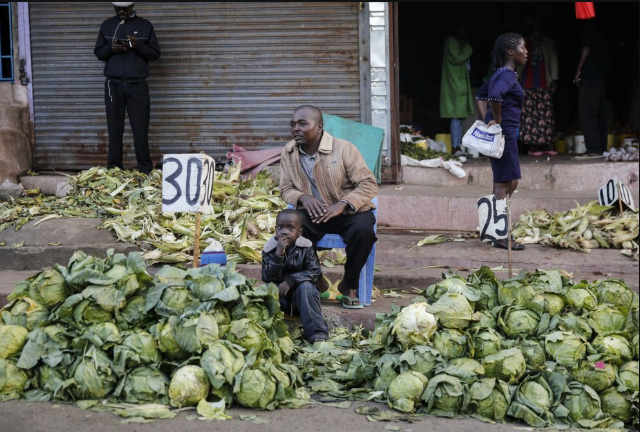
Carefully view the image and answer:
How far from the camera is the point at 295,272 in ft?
16.6

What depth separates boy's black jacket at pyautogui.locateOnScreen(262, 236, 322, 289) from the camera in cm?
497

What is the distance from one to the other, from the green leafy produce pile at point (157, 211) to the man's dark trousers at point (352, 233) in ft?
3.67

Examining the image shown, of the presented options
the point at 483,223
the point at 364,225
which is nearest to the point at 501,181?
the point at 483,223

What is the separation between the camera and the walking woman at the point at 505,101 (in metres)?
6.52

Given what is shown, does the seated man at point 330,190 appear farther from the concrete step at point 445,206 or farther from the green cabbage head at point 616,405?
the concrete step at point 445,206

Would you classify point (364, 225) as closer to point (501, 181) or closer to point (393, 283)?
point (393, 283)

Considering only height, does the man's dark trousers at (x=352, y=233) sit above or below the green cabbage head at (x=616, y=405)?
above

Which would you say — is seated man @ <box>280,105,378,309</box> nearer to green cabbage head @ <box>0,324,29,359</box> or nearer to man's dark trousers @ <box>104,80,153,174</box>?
green cabbage head @ <box>0,324,29,359</box>

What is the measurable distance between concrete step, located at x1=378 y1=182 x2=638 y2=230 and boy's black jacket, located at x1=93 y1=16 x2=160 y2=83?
3084 millimetres

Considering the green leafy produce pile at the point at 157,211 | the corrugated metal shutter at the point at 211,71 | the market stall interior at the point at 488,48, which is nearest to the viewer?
the green leafy produce pile at the point at 157,211

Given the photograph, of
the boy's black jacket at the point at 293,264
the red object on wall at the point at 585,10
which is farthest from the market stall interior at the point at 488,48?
the boy's black jacket at the point at 293,264

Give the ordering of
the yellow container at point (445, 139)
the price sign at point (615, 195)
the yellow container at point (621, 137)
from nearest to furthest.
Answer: the price sign at point (615, 195)
the yellow container at point (621, 137)
the yellow container at point (445, 139)

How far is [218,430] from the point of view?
3621mm

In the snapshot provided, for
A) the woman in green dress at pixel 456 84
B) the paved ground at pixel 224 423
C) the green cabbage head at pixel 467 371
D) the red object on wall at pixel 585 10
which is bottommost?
the paved ground at pixel 224 423
